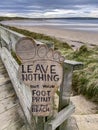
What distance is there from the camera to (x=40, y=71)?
2111 mm

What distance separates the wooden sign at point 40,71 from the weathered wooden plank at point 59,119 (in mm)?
216

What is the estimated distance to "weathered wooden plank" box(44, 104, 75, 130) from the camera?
2.38m

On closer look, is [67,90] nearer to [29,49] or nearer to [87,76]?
[29,49]

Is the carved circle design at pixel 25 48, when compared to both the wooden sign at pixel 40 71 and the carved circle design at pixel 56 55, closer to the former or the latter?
the wooden sign at pixel 40 71

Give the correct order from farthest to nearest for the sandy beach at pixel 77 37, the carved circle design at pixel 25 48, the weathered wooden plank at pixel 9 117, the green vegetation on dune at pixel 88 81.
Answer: the sandy beach at pixel 77 37 → the green vegetation on dune at pixel 88 81 → the weathered wooden plank at pixel 9 117 → the carved circle design at pixel 25 48

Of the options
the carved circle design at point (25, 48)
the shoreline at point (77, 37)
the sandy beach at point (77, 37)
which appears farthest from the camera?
the sandy beach at point (77, 37)

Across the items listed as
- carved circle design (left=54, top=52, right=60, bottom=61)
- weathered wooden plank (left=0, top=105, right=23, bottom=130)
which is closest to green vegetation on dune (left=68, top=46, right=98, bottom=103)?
weathered wooden plank (left=0, top=105, right=23, bottom=130)

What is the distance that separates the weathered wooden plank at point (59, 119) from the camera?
7.80ft

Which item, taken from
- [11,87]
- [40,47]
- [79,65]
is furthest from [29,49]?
[11,87]

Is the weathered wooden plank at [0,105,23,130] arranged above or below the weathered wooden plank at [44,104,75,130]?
A: below

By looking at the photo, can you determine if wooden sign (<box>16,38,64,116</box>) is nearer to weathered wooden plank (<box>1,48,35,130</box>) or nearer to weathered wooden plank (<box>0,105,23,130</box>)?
weathered wooden plank (<box>1,48,35,130</box>)

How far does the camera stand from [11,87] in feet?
14.2

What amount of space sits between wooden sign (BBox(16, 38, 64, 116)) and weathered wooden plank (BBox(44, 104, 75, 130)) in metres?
0.22

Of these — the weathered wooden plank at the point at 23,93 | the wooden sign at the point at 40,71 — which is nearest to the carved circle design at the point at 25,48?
the wooden sign at the point at 40,71
